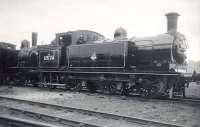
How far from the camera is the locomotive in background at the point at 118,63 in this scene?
1172 centimetres

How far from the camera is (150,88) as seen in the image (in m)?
11.9

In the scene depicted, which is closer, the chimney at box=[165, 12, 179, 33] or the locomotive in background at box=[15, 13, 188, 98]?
the locomotive in background at box=[15, 13, 188, 98]

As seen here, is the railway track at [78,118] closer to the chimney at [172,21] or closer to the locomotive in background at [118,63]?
the locomotive in background at [118,63]

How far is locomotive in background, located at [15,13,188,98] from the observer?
11.7 metres

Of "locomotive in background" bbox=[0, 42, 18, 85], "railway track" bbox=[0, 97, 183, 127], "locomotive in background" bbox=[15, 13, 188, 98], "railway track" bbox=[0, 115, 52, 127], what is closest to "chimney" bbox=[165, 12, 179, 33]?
"locomotive in background" bbox=[15, 13, 188, 98]

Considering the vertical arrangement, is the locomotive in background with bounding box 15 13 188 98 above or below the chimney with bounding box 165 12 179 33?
below

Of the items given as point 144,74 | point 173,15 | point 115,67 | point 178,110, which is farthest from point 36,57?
point 178,110

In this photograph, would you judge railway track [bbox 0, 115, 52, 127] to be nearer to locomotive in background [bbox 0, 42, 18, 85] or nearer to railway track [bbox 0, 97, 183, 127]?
railway track [bbox 0, 97, 183, 127]

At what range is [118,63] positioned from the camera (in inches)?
513

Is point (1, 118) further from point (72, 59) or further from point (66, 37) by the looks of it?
point (66, 37)

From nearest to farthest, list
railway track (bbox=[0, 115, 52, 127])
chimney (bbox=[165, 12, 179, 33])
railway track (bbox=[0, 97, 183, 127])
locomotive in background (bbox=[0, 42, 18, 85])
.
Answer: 1. railway track (bbox=[0, 115, 52, 127])
2. railway track (bbox=[0, 97, 183, 127])
3. chimney (bbox=[165, 12, 179, 33])
4. locomotive in background (bbox=[0, 42, 18, 85])

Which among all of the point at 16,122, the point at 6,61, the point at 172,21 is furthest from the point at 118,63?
the point at 6,61

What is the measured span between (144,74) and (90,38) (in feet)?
17.6

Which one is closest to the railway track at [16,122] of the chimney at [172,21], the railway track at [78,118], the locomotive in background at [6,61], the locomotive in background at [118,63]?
the railway track at [78,118]
